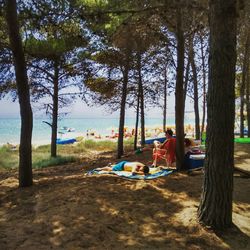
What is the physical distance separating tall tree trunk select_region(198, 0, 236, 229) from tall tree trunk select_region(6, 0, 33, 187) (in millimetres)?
3928

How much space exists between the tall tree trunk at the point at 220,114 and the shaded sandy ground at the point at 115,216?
1.06 ft

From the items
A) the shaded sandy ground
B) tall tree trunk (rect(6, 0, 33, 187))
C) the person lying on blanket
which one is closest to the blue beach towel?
the person lying on blanket

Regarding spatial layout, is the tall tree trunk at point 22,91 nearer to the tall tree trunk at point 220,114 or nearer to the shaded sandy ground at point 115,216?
the shaded sandy ground at point 115,216

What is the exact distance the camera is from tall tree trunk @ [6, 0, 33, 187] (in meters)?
6.88

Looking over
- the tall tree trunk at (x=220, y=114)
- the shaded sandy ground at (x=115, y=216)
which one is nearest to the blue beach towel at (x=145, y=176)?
the shaded sandy ground at (x=115, y=216)

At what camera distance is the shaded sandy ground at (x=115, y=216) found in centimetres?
436

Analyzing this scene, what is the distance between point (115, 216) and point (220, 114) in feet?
6.63

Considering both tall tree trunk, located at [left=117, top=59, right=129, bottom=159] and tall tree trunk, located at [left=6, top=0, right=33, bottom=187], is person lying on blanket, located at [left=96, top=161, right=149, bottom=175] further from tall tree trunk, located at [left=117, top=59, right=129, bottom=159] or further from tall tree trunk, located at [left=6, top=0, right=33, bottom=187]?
tall tree trunk, located at [left=117, top=59, right=129, bottom=159]

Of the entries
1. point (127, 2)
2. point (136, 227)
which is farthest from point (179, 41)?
point (136, 227)

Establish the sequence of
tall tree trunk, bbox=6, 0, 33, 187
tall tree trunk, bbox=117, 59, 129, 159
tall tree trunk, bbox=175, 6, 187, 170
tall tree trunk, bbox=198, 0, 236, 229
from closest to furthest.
Answer: 1. tall tree trunk, bbox=198, 0, 236, 229
2. tall tree trunk, bbox=6, 0, 33, 187
3. tall tree trunk, bbox=175, 6, 187, 170
4. tall tree trunk, bbox=117, 59, 129, 159

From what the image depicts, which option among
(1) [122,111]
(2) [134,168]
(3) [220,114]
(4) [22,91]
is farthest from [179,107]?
(1) [122,111]

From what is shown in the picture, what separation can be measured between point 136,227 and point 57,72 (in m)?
11.3

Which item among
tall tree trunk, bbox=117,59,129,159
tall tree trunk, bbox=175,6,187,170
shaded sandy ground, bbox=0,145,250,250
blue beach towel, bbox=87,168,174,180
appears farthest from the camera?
tall tree trunk, bbox=117,59,129,159

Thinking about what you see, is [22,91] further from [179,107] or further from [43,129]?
[43,129]
